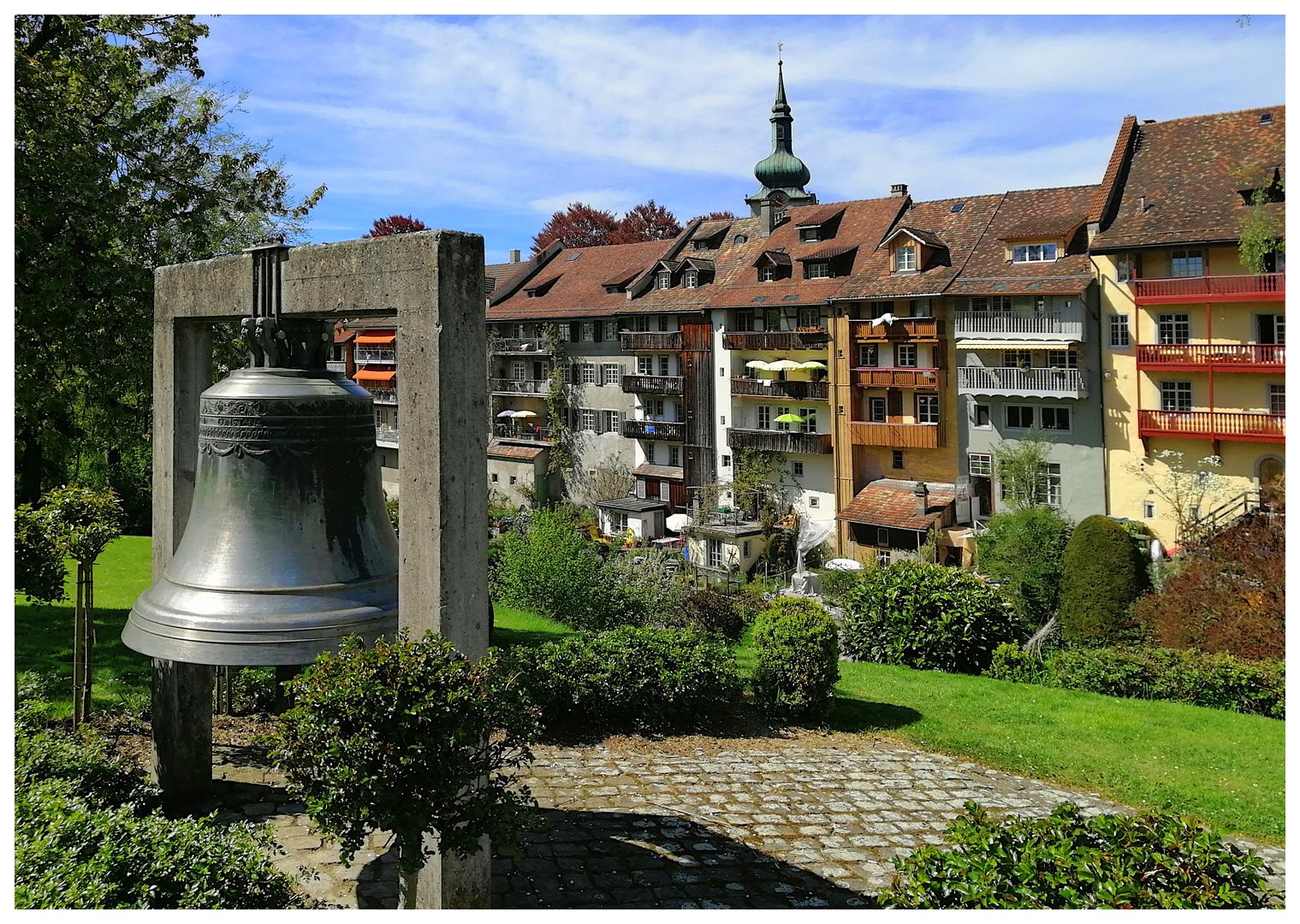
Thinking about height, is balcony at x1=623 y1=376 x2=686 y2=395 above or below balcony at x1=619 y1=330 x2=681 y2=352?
below

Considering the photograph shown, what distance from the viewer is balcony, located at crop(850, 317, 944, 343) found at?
44.2 m

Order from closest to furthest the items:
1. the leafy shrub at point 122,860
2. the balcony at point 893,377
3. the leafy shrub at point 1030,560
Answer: the leafy shrub at point 122,860 < the leafy shrub at point 1030,560 < the balcony at point 893,377

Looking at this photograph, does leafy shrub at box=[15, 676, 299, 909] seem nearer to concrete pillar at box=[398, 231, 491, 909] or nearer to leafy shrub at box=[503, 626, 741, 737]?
concrete pillar at box=[398, 231, 491, 909]

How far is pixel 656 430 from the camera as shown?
55.3 metres

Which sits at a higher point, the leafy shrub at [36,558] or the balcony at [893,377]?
the balcony at [893,377]

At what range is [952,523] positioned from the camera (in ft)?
143

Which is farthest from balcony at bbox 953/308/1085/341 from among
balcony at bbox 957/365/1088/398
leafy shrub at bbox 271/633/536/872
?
leafy shrub at bbox 271/633/536/872

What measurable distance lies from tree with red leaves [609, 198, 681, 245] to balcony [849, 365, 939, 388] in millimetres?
28204

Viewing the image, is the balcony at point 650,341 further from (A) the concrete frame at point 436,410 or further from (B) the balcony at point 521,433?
(A) the concrete frame at point 436,410

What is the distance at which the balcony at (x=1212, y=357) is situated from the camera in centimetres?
3581

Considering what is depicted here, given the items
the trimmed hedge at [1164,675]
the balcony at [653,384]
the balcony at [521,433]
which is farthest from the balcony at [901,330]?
the trimmed hedge at [1164,675]

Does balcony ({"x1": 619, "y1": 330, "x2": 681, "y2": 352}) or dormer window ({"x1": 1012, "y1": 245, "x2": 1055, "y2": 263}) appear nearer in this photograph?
dormer window ({"x1": 1012, "y1": 245, "x2": 1055, "y2": 263})

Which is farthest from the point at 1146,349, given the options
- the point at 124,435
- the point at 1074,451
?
the point at 124,435

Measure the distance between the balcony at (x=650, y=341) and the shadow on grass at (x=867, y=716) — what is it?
3749 cm
